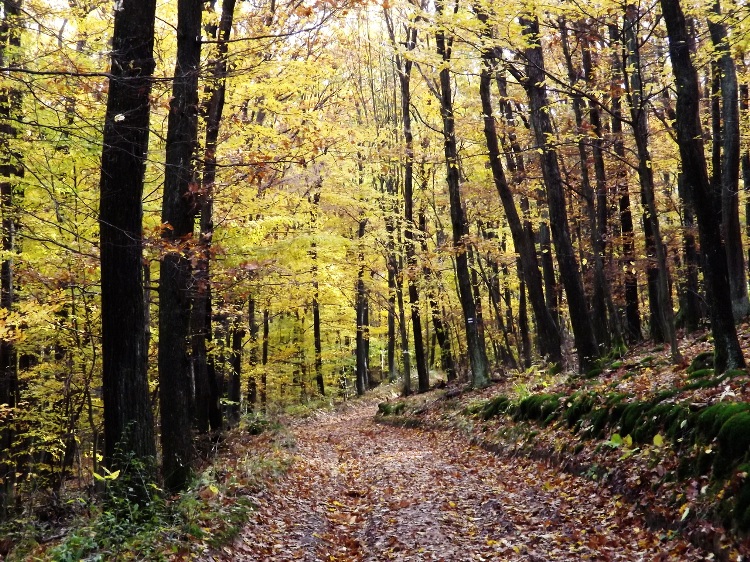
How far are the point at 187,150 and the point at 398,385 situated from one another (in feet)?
85.3

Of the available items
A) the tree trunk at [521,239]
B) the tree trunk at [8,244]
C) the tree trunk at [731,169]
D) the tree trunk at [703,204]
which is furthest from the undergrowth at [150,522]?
the tree trunk at [731,169]

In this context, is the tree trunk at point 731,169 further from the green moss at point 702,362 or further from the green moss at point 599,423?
the green moss at point 599,423

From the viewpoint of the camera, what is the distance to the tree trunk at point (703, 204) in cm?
785

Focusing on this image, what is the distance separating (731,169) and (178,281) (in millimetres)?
10839

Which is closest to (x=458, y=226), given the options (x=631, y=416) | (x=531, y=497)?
(x=631, y=416)

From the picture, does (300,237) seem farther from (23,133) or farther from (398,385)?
(398,385)

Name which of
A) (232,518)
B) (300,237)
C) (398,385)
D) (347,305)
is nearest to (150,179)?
(300,237)

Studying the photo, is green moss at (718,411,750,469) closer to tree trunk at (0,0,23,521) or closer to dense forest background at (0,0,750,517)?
dense forest background at (0,0,750,517)

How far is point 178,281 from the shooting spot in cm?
948

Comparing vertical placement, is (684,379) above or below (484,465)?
above

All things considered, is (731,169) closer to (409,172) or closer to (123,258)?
(123,258)

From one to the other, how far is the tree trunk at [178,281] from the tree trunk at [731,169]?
30.3 feet

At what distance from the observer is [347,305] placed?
28.2 metres

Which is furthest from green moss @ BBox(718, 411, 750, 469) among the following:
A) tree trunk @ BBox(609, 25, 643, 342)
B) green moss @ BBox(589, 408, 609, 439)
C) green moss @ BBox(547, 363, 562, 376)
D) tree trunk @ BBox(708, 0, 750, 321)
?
tree trunk @ BBox(609, 25, 643, 342)
